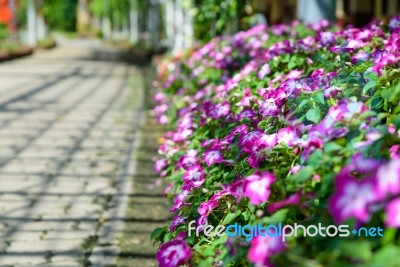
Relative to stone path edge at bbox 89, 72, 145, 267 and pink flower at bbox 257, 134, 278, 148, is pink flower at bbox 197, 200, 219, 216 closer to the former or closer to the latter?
pink flower at bbox 257, 134, 278, 148

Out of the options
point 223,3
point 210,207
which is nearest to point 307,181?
point 210,207

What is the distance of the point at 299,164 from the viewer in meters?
2.24

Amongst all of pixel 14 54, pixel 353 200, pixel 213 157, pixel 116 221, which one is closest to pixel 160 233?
pixel 213 157

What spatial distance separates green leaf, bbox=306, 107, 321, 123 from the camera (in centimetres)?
231

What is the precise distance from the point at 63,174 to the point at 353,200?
493 cm

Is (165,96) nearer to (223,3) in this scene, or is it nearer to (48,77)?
(223,3)

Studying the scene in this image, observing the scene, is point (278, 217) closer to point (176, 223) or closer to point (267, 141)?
point (267, 141)

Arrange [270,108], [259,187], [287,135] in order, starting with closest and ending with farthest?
1. [259,187]
2. [287,135]
3. [270,108]

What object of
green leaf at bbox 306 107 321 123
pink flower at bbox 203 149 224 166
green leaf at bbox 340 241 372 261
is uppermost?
green leaf at bbox 306 107 321 123

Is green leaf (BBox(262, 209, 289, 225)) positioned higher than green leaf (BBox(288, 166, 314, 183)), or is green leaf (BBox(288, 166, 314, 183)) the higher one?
green leaf (BBox(288, 166, 314, 183))

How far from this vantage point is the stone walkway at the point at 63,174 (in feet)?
13.8

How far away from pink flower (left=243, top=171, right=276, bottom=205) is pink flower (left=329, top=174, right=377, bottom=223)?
0.38 m

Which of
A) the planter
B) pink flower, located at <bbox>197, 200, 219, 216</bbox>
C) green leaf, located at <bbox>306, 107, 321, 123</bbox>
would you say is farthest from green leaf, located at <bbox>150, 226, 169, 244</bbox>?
the planter

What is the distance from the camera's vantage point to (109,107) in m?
11.4
